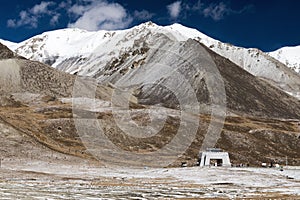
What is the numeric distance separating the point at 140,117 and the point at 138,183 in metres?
71.8

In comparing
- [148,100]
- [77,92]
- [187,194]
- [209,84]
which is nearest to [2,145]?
[187,194]

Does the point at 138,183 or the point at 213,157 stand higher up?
the point at 213,157

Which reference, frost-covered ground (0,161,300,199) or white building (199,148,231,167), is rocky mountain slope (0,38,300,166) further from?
frost-covered ground (0,161,300,199)

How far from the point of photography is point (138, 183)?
48750mm

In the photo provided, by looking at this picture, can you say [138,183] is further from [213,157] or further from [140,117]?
[140,117]

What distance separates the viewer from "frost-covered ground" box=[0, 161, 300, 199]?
36.3 m

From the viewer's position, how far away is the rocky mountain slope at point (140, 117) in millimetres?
95444

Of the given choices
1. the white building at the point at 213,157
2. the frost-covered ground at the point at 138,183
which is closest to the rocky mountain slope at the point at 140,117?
the white building at the point at 213,157

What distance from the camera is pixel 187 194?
3794 centimetres

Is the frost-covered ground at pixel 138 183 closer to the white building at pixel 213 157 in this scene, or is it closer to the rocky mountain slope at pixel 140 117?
the white building at pixel 213 157

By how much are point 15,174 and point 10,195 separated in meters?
22.4

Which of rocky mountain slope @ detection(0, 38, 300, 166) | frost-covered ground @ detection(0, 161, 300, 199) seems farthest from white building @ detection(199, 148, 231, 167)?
frost-covered ground @ detection(0, 161, 300, 199)

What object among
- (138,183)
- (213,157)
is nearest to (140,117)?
(213,157)

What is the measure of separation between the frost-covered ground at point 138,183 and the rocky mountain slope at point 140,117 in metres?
14.5
